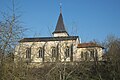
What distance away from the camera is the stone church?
8.97 meters

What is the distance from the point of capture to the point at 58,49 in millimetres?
16688

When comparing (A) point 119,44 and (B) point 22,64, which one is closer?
(B) point 22,64

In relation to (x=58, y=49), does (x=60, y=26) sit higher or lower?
higher

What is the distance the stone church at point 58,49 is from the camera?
897cm

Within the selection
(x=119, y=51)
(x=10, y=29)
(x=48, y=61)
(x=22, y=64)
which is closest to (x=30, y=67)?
(x=22, y=64)

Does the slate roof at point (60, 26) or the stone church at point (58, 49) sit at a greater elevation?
the slate roof at point (60, 26)

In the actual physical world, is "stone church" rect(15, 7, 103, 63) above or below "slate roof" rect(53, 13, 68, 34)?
below

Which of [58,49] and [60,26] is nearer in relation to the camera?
[58,49]

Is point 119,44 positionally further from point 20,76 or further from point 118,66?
point 20,76

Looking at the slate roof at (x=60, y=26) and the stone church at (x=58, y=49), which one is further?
the slate roof at (x=60, y=26)

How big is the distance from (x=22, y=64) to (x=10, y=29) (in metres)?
1.32

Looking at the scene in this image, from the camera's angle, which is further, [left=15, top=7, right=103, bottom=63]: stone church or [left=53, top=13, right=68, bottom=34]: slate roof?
[left=53, top=13, right=68, bottom=34]: slate roof

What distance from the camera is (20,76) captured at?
292 inches

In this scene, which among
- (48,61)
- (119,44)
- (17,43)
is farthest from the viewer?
(119,44)
